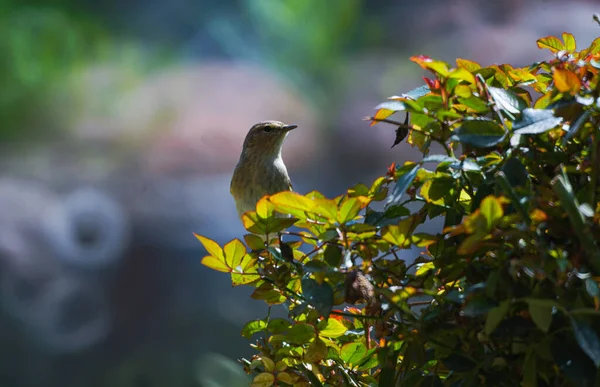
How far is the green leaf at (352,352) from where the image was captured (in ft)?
2.39

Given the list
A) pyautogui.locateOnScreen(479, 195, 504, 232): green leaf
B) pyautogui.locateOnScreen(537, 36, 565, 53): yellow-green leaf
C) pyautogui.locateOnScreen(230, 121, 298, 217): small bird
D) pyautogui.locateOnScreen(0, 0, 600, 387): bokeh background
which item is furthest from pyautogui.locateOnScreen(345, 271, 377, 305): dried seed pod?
pyautogui.locateOnScreen(0, 0, 600, 387): bokeh background

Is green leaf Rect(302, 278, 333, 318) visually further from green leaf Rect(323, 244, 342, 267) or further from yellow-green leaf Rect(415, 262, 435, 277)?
yellow-green leaf Rect(415, 262, 435, 277)

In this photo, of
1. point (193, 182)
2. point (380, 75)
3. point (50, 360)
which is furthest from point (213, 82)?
point (50, 360)

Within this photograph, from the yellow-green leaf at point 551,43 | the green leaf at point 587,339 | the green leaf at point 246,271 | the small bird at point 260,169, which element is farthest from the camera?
the small bird at point 260,169

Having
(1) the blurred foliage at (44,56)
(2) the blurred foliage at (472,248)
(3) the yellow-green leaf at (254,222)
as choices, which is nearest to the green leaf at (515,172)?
(2) the blurred foliage at (472,248)

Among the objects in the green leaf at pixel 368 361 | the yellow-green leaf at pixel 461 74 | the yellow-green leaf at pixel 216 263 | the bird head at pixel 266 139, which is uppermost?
the bird head at pixel 266 139

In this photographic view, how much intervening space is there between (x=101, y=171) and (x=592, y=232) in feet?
8.23

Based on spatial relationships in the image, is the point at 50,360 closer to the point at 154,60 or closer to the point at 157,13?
the point at 154,60

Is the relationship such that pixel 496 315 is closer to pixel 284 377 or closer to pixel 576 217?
pixel 576 217

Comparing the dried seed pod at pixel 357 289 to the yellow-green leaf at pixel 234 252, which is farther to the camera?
the yellow-green leaf at pixel 234 252

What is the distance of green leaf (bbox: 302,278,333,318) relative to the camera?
1.84ft

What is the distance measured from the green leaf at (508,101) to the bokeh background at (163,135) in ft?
7.09

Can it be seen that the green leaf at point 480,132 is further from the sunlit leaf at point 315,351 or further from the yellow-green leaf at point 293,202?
the sunlit leaf at point 315,351

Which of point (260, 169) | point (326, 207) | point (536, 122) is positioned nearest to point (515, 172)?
point (536, 122)
